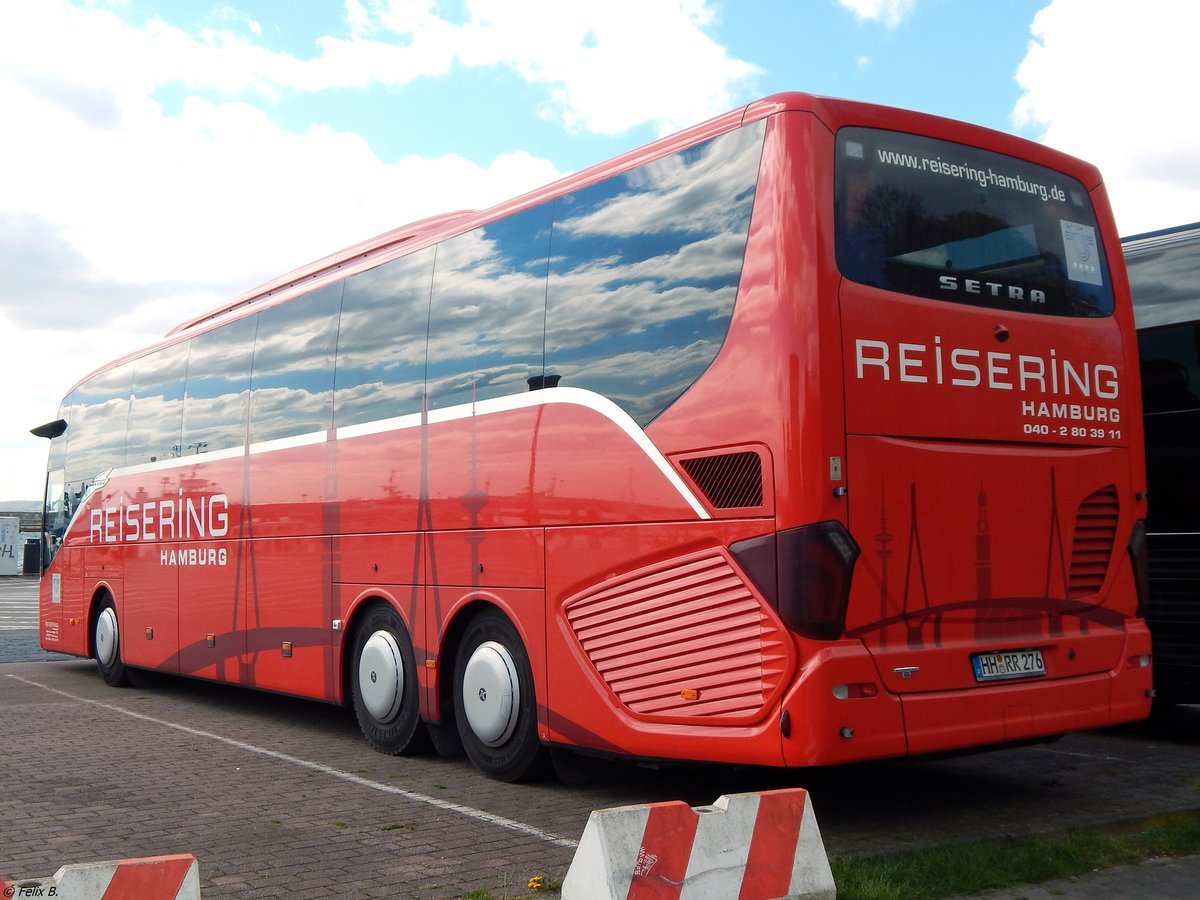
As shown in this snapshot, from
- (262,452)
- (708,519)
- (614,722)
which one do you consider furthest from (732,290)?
(262,452)

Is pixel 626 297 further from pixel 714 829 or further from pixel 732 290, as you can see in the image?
pixel 714 829

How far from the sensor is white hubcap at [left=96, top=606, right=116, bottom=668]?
15352mm

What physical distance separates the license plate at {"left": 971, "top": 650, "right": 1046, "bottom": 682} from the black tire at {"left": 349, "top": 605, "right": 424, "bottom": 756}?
4201 millimetres

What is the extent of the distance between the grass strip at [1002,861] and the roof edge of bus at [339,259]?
574 cm

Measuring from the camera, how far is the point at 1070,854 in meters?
6.25

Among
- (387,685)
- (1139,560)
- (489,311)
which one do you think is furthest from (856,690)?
(387,685)

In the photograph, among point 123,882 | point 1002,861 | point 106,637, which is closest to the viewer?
point 123,882

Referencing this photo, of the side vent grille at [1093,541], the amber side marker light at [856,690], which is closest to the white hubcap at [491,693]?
the amber side marker light at [856,690]

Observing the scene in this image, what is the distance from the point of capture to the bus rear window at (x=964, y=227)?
6.93 metres

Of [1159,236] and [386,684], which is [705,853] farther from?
[1159,236]

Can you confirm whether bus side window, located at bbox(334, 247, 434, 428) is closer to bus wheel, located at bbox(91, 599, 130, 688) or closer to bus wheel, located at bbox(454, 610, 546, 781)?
bus wheel, located at bbox(454, 610, 546, 781)

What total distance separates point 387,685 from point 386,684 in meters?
0.01

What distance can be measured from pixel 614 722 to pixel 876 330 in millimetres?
2557

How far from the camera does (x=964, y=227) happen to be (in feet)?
24.1
